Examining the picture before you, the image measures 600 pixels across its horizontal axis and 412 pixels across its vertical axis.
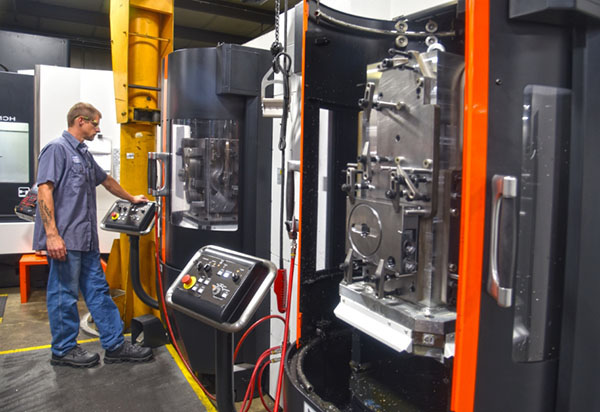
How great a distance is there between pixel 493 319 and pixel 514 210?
0.86ft

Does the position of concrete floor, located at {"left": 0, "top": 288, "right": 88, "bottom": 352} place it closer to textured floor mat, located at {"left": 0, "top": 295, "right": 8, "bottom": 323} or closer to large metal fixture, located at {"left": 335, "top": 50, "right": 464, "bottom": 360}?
textured floor mat, located at {"left": 0, "top": 295, "right": 8, "bottom": 323}

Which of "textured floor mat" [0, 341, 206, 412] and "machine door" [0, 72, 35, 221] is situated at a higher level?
"machine door" [0, 72, 35, 221]

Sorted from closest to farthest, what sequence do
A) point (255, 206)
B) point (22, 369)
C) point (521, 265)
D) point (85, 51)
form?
point (521, 265) < point (255, 206) < point (22, 369) < point (85, 51)

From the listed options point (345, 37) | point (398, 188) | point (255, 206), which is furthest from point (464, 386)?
point (255, 206)

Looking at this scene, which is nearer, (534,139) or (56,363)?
(534,139)

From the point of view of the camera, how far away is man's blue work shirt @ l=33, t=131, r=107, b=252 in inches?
110

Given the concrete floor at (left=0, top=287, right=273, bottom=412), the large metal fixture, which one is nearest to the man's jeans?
the concrete floor at (left=0, top=287, right=273, bottom=412)

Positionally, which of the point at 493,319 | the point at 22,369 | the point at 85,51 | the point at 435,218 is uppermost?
the point at 85,51

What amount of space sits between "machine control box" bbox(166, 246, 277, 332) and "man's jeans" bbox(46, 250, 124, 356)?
5.35 ft

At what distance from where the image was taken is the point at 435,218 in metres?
1.22

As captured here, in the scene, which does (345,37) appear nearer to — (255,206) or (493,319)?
(493,319)

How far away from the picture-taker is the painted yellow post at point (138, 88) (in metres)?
3.15

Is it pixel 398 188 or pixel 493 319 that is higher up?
pixel 398 188

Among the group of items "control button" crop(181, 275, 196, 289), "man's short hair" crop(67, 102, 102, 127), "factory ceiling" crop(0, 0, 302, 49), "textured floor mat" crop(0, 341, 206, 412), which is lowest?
"textured floor mat" crop(0, 341, 206, 412)
